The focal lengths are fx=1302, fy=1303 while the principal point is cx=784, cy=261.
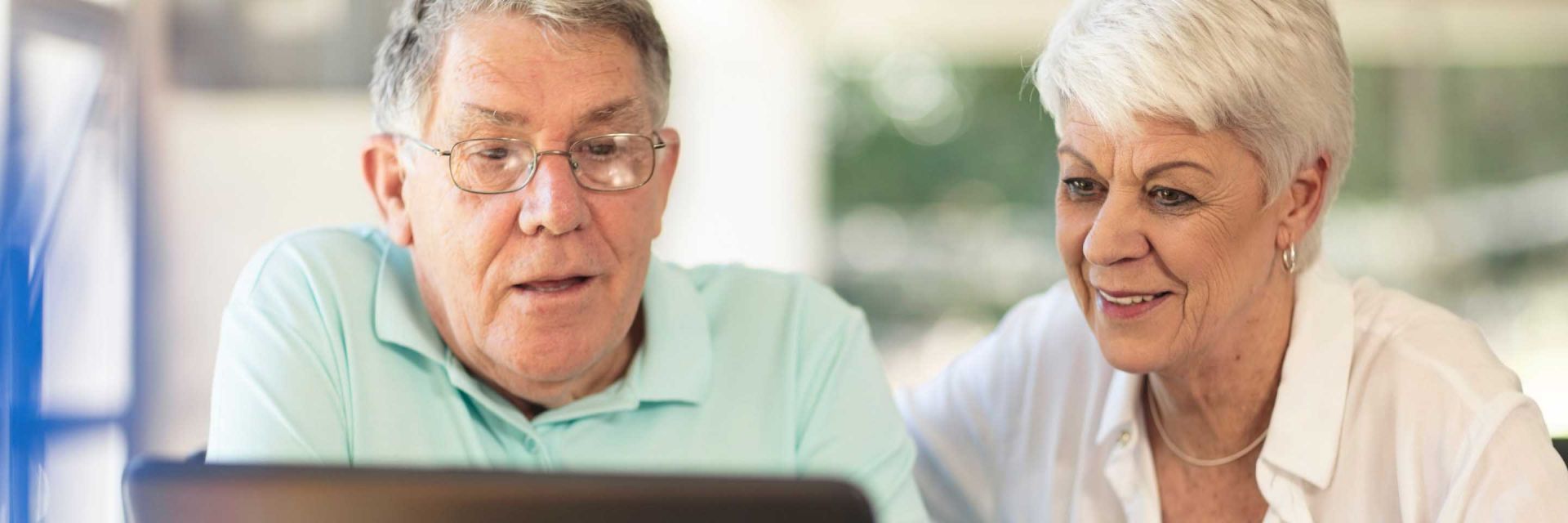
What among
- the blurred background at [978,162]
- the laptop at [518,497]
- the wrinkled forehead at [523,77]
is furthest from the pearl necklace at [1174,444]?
the blurred background at [978,162]

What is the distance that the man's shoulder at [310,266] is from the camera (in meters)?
1.49

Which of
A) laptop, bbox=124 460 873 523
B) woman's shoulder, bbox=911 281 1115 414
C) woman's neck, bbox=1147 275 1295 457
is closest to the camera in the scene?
laptop, bbox=124 460 873 523

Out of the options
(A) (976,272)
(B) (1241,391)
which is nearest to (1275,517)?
(B) (1241,391)

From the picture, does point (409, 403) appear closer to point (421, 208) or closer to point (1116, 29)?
point (421, 208)

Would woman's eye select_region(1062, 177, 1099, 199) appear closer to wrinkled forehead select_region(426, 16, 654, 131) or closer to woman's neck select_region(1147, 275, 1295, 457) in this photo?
woman's neck select_region(1147, 275, 1295, 457)

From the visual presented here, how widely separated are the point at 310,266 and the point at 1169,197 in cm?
101

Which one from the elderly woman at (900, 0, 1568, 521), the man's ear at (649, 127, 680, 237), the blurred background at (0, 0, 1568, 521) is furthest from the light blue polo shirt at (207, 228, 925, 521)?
Answer: the blurred background at (0, 0, 1568, 521)

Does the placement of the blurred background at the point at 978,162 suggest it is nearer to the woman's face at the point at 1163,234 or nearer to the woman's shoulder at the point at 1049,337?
the woman's shoulder at the point at 1049,337

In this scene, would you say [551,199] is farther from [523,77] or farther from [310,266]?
[310,266]

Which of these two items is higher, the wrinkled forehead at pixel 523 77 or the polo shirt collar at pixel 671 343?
the wrinkled forehead at pixel 523 77

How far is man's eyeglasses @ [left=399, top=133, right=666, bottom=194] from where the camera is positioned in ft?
4.62

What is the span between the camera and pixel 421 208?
149 cm

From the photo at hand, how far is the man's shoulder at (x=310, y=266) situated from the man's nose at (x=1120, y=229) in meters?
0.87

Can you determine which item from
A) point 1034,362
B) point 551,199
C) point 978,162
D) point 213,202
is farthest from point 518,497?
point 978,162
